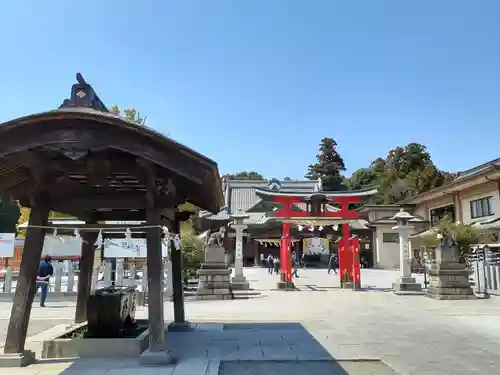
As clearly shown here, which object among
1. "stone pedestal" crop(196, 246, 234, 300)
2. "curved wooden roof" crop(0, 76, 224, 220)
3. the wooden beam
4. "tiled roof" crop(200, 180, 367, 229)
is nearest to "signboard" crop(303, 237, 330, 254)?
"tiled roof" crop(200, 180, 367, 229)

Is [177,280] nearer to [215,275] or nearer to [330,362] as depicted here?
[330,362]

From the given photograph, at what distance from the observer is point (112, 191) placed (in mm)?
7223

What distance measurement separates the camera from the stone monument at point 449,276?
15.8 m

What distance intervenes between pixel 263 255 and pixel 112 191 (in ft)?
115

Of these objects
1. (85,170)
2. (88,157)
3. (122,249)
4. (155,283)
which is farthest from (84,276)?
(122,249)

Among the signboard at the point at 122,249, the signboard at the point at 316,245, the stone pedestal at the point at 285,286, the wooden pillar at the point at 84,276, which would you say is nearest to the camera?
the wooden pillar at the point at 84,276

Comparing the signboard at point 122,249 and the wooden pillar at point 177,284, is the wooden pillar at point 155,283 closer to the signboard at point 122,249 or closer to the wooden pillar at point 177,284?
the wooden pillar at point 177,284

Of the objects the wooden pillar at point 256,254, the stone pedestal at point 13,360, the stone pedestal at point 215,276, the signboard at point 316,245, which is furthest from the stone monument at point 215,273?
the wooden pillar at point 256,254

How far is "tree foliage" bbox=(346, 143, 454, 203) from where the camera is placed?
48.2 meters

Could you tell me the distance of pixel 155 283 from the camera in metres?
6.04

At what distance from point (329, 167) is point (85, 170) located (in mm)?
72459

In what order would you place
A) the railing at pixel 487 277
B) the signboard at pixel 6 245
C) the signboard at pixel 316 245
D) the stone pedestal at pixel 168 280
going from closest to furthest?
the stone pedestal at pixel 168 280
the signboard at pixel 6 245
the railing at pixel 487 277
the signboard at pixel 316 245

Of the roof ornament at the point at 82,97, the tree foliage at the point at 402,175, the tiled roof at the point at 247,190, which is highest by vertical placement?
the tree foliage at the point at 402,175

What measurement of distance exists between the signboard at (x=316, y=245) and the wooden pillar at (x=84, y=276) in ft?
93.0
